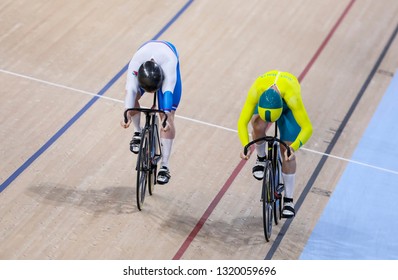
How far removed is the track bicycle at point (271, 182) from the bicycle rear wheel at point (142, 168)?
79 centimetres

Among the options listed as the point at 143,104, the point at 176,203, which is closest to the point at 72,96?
the point at 143,104

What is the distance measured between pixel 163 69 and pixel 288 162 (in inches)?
45.3

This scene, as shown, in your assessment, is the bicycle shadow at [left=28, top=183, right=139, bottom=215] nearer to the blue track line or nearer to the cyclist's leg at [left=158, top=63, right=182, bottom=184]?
the blue track line

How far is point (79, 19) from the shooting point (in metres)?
10.1

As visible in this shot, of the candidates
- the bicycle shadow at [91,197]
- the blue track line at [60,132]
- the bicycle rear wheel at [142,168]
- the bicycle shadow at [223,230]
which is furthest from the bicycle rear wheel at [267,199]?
the blue track line at [60,132]

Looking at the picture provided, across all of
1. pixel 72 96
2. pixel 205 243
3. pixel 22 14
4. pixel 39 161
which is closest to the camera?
pixel 205 243

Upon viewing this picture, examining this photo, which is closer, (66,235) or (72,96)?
(66,235)

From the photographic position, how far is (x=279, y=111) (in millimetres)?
6504

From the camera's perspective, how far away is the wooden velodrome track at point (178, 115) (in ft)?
23.2

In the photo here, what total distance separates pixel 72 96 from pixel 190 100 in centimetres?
110

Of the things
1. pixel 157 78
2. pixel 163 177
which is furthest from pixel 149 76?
pixel 163 177

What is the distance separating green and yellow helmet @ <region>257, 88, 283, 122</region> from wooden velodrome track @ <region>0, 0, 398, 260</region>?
3.69 ft

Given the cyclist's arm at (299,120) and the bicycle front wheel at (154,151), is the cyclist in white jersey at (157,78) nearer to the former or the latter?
the bicycle front wheel at (154,151)
